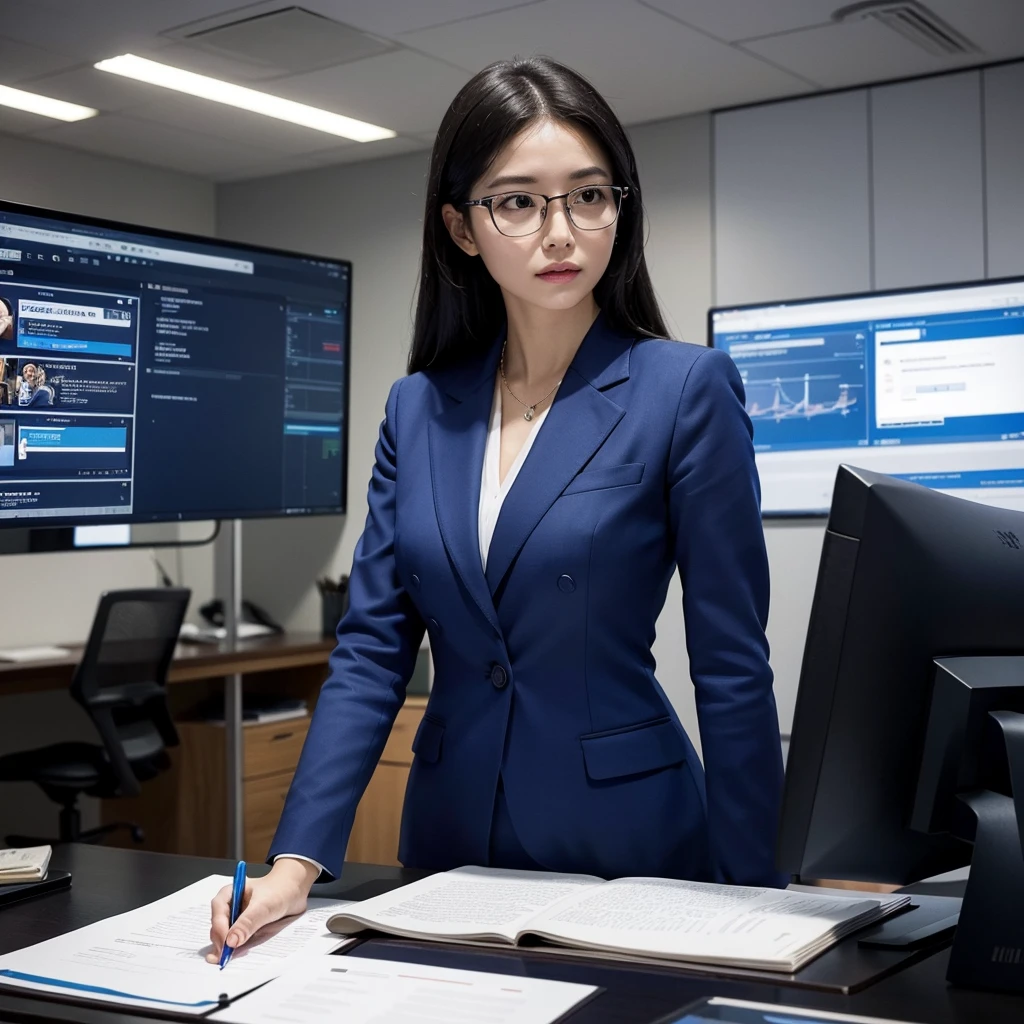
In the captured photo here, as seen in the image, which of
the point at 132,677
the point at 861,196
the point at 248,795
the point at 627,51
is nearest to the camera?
the point at 132,677

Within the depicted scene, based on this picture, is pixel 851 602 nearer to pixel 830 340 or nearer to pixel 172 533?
pixel 830 340

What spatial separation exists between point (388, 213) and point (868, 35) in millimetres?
2200

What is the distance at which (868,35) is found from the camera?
3.91m

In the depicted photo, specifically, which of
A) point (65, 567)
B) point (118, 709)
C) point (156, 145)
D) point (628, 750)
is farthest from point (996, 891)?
point (156, 145)

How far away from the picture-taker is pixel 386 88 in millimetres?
4453

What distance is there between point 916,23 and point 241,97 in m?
2.23

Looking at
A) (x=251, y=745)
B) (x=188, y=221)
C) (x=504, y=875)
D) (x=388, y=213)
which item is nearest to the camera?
(x=504, y=875)

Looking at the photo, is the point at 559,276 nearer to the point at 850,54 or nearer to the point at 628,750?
the point at 628,750

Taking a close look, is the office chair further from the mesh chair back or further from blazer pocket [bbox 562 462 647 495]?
blazer pocket [bbox 562 462 647 495]

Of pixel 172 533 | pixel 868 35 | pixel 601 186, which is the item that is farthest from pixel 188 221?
pixel 601 186

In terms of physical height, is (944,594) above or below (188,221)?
below

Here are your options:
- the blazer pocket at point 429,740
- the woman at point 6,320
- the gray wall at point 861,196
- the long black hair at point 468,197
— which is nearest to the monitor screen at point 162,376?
the woman at point 6,320

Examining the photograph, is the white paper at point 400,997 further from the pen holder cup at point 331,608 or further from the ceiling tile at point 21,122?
the ceiling tile at point 21,122

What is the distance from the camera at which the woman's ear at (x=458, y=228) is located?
1518mm
